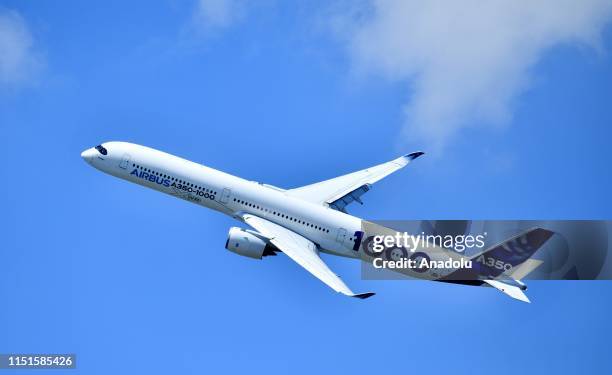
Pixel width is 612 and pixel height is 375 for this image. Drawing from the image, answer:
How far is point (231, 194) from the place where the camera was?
4154 inches

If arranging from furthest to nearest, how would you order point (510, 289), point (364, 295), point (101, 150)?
point (101, 150)
point (510, 289)
point (364, 295)

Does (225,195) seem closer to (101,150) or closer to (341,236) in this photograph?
(341,236)

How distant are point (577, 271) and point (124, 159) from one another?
149 feet

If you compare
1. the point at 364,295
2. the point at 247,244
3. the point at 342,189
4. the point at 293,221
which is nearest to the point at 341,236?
the point at 293,221

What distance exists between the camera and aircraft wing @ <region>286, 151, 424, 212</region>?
110 meters

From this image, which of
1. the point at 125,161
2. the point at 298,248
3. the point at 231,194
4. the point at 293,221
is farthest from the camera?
the point at 125,161

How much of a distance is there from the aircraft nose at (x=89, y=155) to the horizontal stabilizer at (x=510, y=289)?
41.5 m

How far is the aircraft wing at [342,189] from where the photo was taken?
10962 centimetres

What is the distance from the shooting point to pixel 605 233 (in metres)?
Answer: 102

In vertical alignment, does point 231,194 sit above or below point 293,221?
above

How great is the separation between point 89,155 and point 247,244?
66.2ft

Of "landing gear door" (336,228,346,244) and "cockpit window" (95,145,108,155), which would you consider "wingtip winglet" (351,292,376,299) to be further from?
"cockpit window" (95,145,108,155)

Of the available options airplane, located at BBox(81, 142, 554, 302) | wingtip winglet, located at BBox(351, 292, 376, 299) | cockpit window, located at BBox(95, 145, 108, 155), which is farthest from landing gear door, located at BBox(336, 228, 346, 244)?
cockpit window, located at BBox(95, 145, 108, 155)

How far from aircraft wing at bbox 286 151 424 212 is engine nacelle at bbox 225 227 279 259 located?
8.18 metres
